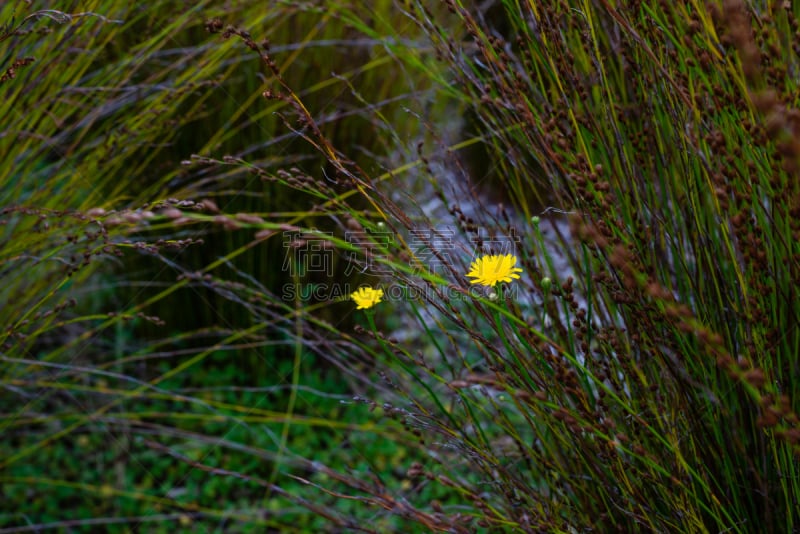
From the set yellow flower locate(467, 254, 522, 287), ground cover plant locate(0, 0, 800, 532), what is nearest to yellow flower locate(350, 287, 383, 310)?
ground cover plant locate(0, 0, 800, 532)

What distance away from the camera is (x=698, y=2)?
1.08 meters

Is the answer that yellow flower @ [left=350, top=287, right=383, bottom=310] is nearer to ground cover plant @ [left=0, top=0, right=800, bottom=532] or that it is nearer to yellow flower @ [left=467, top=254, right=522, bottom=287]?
ground cover plant @ [left=0, top=0, right=800, bottom=532]

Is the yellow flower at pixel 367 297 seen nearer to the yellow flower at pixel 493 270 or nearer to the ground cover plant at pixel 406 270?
the ground cover plant at pixel 406 270

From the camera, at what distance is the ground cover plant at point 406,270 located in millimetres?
1031

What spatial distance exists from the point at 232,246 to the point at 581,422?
6.07ft

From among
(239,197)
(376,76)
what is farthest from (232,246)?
(376,76)

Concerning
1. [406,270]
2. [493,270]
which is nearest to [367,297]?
[493,270]

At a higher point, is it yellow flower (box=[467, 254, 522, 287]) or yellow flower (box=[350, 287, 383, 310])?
yellow flower (box=[467, 254, 522, 287])

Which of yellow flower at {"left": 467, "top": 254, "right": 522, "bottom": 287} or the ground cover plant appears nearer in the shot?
the ground cover plant

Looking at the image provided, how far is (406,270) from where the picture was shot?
30.7 inches

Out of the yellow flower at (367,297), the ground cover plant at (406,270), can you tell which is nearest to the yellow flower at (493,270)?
the ground cover plant at (406,270)

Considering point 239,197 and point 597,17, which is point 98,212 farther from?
point 239,197

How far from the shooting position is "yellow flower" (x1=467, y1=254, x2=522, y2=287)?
1.13 meters

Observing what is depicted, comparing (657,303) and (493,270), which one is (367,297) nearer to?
(493,270)
